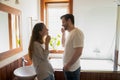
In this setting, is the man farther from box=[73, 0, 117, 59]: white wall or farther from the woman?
box=[73, 0, 117, 59]: white wall

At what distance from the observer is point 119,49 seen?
3238 mm

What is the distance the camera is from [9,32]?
2289 millimetres

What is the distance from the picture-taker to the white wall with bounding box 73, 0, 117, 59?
3.90 metres

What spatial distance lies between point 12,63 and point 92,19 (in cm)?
259

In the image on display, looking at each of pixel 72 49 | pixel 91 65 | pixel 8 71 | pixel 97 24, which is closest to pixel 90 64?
pixel 91 65

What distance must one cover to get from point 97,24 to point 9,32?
254 cm

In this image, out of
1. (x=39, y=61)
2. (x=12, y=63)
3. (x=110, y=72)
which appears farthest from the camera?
(x=110, y=72)

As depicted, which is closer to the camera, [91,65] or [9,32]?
[9,32]

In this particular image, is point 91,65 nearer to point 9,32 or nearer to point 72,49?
point 72,49

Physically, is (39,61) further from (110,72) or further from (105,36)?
(105,36)

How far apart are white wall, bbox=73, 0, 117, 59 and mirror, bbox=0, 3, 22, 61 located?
1.95 meters

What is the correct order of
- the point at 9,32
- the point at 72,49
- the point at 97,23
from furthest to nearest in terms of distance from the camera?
the point at 97,23 < the point at 9,32 < the point at 72,49

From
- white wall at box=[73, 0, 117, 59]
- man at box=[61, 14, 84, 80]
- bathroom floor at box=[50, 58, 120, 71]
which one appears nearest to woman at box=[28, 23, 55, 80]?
man at box=[61, 14, 84, 80]

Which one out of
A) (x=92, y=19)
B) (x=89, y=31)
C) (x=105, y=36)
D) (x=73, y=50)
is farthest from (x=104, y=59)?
(x=73, y=50)
